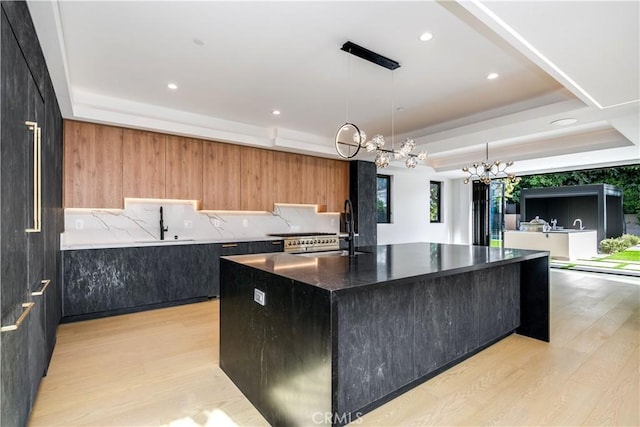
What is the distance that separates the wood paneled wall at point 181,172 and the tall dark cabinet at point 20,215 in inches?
69.5

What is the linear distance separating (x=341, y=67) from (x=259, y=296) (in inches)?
90.5

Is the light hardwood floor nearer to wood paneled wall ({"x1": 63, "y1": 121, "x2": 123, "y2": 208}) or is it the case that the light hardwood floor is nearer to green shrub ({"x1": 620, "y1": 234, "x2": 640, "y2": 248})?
wood paneled wall ({"x1": 63, "y1": 121, "x2": 123, "y2": 208})

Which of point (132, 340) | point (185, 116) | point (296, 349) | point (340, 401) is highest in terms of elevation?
point (185, 116)

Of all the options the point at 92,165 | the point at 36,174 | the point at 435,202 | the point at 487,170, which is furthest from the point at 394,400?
the point at 435,202

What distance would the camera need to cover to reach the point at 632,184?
39.4 feet

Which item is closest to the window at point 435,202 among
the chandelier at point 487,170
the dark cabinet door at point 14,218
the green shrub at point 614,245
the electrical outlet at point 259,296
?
the chandelier at point 487,170

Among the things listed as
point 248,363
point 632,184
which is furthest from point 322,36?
point 632,184

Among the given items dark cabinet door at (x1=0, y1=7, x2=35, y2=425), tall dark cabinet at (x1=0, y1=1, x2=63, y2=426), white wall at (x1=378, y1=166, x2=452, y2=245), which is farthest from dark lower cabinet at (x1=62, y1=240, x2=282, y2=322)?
white wall at (x1=378, y1=166, x2=452, y2=245)

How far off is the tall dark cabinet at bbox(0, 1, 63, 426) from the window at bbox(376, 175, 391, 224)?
256 inches

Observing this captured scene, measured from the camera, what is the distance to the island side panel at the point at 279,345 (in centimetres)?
166

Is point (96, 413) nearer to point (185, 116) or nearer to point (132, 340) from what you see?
point (132, 340)

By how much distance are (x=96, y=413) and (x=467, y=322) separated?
2770mm
